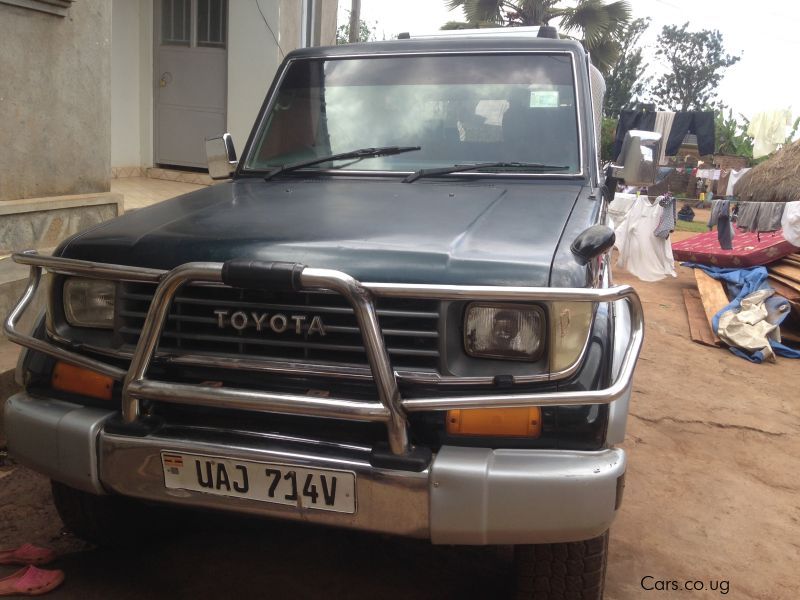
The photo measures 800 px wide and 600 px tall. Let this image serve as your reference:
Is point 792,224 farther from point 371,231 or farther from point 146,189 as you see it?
point 371,231

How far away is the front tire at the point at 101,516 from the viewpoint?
2.61 meters

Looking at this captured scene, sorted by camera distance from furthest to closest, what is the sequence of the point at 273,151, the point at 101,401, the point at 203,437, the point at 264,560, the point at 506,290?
the point at 273,151 → the point at 264,560 → the point at 101,401 → the point at 203,437 → the point at 506,290

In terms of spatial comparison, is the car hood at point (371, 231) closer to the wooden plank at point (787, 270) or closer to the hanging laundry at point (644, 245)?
the wooden plank at point (787, 270)

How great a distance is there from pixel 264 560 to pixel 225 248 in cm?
127

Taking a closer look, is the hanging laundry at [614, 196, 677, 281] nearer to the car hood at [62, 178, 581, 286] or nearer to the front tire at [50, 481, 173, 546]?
the car hood at [62, 178, 581, 286]

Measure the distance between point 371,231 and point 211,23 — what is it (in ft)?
24.7

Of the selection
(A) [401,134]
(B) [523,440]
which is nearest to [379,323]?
(B) [523,440]

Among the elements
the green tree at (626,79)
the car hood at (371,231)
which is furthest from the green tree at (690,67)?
the car hood at (371,231)

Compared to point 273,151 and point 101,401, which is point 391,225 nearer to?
point 101,401

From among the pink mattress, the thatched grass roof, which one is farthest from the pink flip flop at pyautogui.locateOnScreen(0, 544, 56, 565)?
the thatched grass roof

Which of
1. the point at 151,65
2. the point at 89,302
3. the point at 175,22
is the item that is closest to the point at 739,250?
the point at 175,22

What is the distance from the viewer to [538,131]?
320cm

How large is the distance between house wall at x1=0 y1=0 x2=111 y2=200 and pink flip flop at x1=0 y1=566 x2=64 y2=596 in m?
3.01

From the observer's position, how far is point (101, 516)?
2.64 m
